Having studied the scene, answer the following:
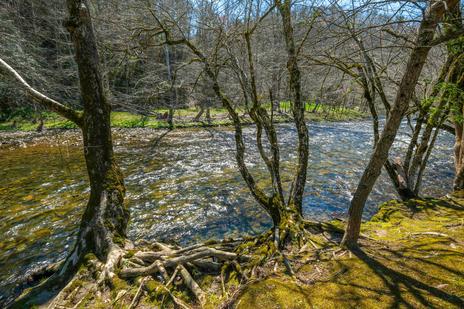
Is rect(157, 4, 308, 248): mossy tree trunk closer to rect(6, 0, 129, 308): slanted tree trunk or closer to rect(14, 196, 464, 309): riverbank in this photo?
rect(14, 196, 464, 309): riverbank

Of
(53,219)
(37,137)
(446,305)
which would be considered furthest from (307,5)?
(37,137)

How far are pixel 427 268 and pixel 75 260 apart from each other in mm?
4795

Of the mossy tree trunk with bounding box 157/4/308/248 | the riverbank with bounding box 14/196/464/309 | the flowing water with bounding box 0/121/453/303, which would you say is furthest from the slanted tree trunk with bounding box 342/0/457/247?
the flowing water with bounding box 0/121/453/303

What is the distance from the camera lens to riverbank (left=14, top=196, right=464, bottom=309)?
9.52 ft

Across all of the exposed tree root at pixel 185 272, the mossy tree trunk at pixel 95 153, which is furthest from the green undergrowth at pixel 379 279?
the mossy tree trunk at pixel 95 153

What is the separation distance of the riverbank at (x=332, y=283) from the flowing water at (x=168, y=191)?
6.57 feet

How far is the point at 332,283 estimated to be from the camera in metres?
3.22

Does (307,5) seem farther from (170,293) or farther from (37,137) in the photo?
(37,137)

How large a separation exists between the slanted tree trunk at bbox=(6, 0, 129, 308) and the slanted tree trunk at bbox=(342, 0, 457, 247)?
3.47 metres

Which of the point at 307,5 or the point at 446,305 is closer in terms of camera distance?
the point at 446,305

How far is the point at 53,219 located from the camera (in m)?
7.80

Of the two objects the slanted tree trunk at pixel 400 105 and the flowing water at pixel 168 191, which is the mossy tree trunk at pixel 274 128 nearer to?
the slanted tree trunk at pixel 400 105

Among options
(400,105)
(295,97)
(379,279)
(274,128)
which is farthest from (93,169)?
(400,105)

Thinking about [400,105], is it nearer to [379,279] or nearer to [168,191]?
[379,279]
